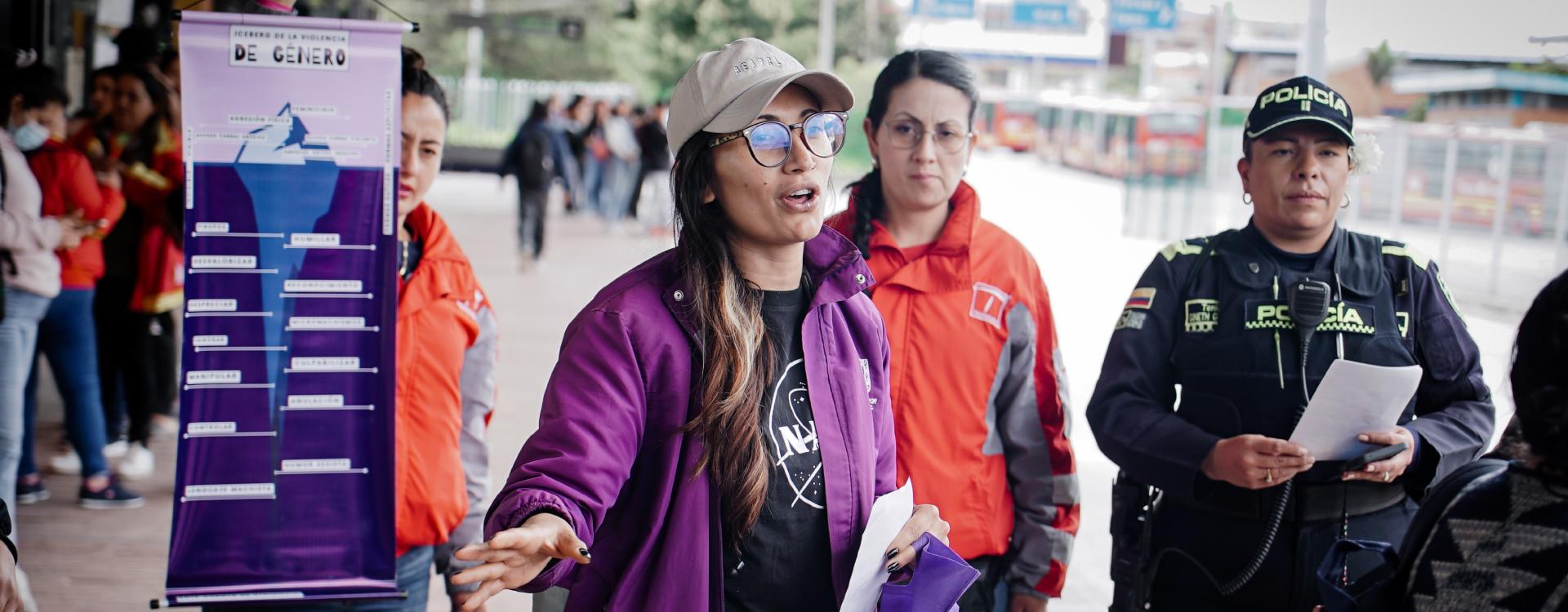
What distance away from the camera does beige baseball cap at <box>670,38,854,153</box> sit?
208 centimetres

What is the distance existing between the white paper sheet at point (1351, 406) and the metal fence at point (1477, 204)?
11.6 m

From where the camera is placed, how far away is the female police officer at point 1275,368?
9.47ft

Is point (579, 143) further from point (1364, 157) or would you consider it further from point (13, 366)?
point (1364, 157)

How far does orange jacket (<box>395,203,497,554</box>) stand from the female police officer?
154cm

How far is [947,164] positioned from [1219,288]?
0.70 metres

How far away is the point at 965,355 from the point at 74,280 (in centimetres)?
473

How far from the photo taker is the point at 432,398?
9.83ft

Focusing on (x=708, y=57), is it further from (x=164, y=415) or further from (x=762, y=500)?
(x=164, y=415)

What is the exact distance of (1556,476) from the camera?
1785 mm

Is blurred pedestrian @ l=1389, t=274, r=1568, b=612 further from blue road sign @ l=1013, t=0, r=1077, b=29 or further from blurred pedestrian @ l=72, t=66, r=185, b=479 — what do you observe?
blue road sign @ l=1013, t=0, r=1077, b=29

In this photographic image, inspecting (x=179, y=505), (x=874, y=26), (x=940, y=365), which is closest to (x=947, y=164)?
(x=940, y=365)

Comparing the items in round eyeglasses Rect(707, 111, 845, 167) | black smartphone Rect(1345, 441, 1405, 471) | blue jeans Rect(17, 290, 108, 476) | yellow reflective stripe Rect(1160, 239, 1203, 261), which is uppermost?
round eyeglasses Rect(707, 111, 845, 167)

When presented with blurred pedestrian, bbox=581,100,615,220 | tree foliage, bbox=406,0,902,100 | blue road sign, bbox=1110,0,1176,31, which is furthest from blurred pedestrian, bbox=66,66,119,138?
blue road sign, bbox=1110,0,1176,31

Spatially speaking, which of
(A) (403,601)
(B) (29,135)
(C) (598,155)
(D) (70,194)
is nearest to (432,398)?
(A) (403,601)
